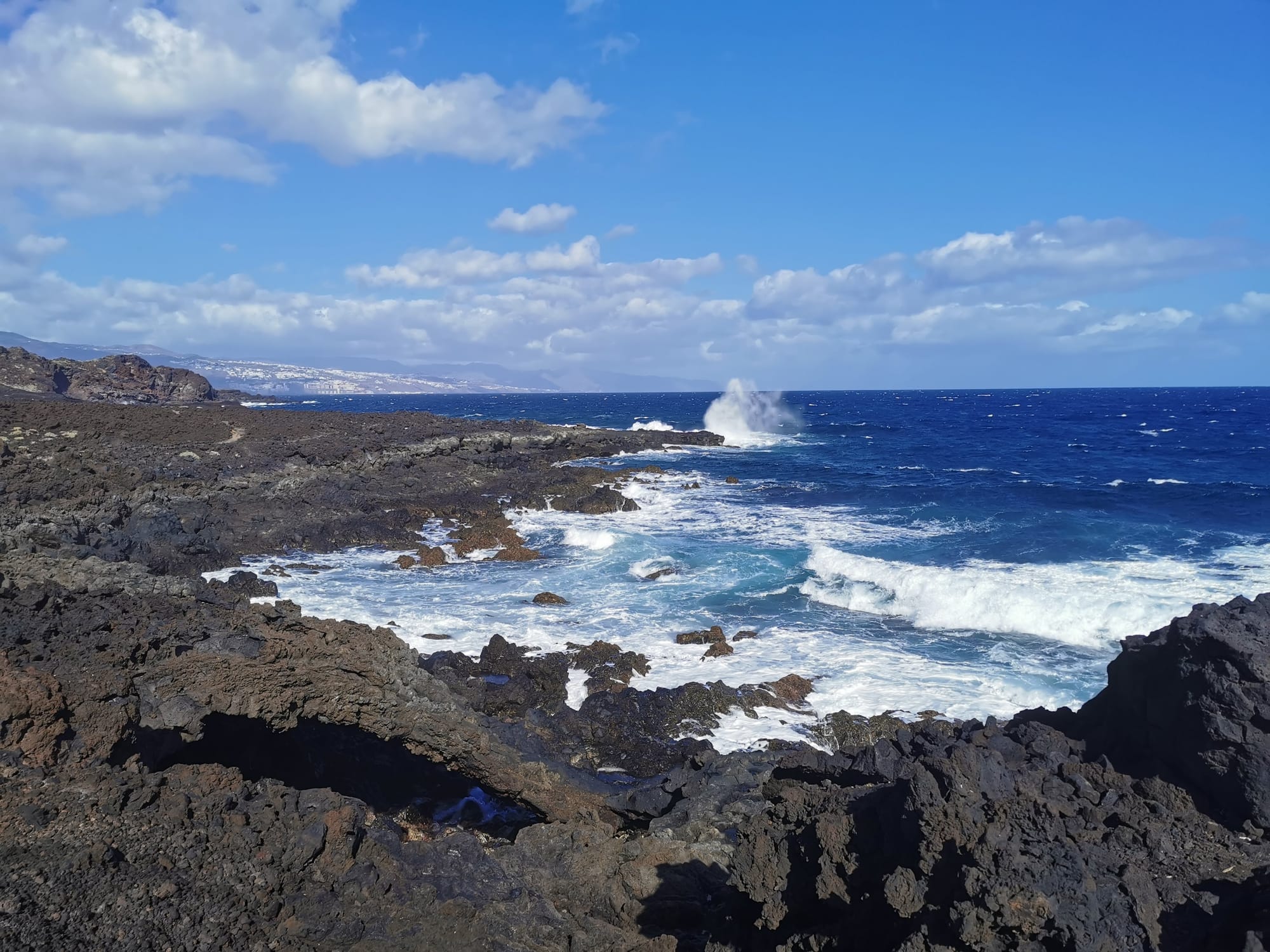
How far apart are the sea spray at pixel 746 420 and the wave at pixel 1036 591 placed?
36294 millimetres

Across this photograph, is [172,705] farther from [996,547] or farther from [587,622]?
[996,547]

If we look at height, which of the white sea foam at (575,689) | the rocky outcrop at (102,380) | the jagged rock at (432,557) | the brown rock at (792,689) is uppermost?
the rocky outcrop at (102,380)

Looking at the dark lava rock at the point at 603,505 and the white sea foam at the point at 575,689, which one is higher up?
the dark lava rock at the point at 603,505

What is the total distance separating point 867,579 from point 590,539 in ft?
28.0

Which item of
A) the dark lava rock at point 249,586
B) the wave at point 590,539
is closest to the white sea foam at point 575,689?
the dark lava rock at point 249,586

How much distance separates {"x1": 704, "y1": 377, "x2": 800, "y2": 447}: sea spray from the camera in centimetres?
6362

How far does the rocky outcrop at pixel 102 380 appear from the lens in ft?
173

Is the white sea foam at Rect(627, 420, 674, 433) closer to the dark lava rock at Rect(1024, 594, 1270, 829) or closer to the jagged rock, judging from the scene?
the jagged rock

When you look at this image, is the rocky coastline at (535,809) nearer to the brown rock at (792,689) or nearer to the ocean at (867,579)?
the brown rock at (792,689)

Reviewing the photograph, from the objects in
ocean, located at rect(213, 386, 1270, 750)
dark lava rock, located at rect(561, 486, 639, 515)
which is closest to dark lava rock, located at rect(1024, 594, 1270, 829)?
ocean, located at rect(213, 386, 1270, 750)

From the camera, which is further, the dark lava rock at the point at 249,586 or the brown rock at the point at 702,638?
the dark lava rock at the point at 249,586

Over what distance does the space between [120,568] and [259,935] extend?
954cm

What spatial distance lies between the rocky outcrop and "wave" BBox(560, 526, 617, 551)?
41.3 m

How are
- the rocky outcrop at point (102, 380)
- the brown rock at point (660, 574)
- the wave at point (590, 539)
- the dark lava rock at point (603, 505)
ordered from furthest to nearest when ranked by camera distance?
the rocky outcrop at point (102, 380)
the dark lava rock at point (603, 505)
the wave at point (590, 539)
the brown rock at point (660, 574)
